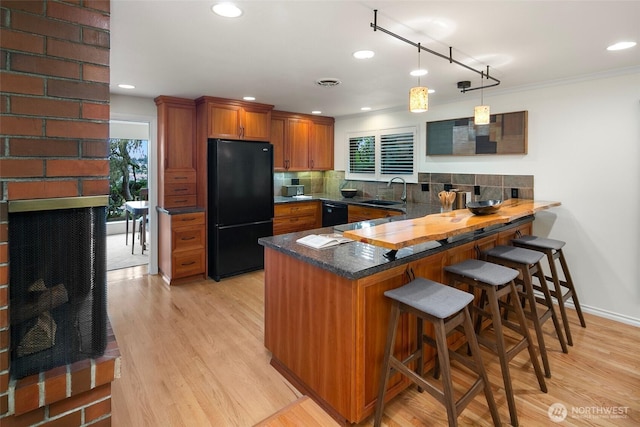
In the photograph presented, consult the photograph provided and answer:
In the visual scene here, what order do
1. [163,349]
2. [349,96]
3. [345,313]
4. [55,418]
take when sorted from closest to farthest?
[55,418], [345,313], [163,349], [349,96]

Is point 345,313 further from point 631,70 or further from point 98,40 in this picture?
Result: point 631,70

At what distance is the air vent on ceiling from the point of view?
10.8 feet

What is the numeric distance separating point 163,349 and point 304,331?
1288mm

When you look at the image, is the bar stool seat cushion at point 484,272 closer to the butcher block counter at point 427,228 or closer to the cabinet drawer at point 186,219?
the butcher block counter at point 427,228

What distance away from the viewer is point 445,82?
3.41 m

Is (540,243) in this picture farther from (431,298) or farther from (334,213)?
(334,213)

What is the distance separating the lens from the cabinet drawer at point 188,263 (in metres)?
4.12

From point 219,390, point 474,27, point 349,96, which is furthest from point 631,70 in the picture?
point 219,390

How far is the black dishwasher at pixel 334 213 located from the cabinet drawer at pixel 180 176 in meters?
1.92

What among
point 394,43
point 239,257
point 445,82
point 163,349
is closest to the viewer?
point 394,43

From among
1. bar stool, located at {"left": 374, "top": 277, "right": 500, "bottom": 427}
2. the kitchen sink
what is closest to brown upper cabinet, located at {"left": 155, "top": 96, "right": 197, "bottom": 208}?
the kitchen sink

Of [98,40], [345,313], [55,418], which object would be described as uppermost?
[98,40]

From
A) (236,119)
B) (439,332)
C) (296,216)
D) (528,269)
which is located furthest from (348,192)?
(439,332)

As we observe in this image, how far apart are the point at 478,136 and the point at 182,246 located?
11.9 feet
